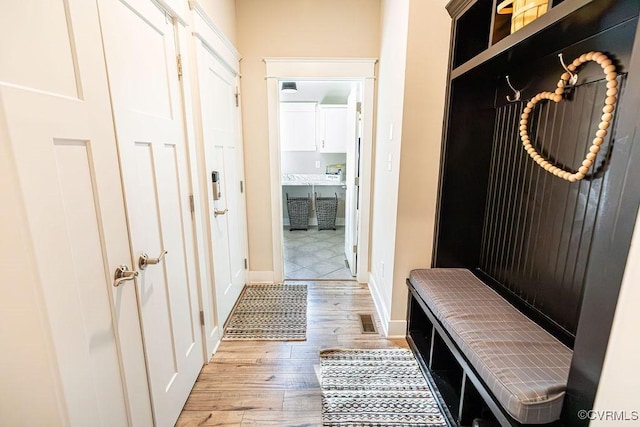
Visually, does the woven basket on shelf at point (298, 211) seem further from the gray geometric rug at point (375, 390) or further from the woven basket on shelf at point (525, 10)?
the woven basket on shelf at point (525, 10)

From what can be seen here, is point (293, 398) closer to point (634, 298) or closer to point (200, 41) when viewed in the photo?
point (634, 298)

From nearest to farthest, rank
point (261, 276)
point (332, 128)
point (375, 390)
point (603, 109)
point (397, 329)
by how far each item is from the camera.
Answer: point (603, 109) < point (375, 390) < point (397, 329) < point (261, 276) < point (332, 128)

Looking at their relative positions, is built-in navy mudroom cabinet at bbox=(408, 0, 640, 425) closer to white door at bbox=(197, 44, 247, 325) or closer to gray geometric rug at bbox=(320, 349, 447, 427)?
gray geometric rug at bbox=(320, 349, 447, 427)

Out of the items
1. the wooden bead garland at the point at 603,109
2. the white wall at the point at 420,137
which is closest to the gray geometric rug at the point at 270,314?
the white wall at the point at 420,137

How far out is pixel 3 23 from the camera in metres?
0.66

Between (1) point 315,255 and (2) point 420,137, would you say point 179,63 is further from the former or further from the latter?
(1) point 315,255

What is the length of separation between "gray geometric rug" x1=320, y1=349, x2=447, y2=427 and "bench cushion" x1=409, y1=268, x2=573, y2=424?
478mm

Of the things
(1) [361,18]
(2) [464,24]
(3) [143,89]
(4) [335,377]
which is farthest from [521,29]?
(4) [335,377]

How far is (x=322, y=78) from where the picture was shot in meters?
2.65

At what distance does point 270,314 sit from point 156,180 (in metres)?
1.58

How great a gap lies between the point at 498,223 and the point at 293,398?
1.58 meters

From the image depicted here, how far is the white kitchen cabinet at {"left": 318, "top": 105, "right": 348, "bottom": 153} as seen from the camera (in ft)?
16.0

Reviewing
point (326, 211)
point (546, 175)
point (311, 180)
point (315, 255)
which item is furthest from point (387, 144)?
point (311, 180)

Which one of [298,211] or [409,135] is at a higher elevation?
[409,135]
